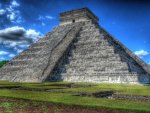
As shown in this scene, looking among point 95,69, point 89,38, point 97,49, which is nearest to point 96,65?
point 95,69

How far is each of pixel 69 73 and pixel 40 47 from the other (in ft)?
41.0

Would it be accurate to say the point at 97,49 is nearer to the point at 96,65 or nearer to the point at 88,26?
the point at 96,65

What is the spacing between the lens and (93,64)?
1453 inches

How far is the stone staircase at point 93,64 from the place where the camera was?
111 feet

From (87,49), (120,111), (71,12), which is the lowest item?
(120,111)

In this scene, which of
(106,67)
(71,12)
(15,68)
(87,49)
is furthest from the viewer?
(71,12)

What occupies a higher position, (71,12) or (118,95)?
(71,12)

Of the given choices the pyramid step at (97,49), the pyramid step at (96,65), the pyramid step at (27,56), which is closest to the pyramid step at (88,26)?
the pyramid step at (97,49)

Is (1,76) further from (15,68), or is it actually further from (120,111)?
(120,111)

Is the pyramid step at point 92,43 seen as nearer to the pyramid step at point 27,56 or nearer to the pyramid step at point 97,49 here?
the pyramid step at point 97,49

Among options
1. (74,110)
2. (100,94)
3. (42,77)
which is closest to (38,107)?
(74,110)

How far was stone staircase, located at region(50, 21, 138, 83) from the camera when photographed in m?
34.0

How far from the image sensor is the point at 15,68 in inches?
1705

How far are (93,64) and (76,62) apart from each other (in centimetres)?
305
